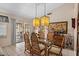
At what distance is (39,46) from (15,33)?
0.41 m

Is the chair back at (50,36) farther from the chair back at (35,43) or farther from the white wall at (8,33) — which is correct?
the white wall at (8,33)

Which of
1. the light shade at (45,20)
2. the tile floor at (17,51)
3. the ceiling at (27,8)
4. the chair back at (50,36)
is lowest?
the tile floor at (17,51)

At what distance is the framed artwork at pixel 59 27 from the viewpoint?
1644 mm

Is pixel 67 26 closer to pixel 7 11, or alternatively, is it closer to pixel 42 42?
pixel 42 42

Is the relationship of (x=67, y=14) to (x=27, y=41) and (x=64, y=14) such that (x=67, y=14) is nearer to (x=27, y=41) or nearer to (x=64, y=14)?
(x=64, y=14)

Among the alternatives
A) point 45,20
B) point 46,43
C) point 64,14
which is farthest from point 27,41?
point 64,14

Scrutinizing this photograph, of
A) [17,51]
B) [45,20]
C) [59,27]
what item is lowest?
[17,51]

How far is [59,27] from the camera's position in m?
1.70

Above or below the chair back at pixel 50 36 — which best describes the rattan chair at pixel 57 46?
below

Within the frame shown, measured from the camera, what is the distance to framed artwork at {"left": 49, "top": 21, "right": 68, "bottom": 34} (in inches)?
64.7

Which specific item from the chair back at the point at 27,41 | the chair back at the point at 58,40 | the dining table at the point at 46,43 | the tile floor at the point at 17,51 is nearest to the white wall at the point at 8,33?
the tile floor at the point at 17,51

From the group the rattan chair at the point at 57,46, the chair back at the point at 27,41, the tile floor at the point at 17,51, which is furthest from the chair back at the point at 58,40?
the chair back at the point at 27,41

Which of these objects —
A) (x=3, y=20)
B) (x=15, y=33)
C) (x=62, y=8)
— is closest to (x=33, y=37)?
(x=15, y=33)

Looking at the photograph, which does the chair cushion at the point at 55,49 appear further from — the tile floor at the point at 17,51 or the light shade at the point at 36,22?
the light shade at the point at 36,22
